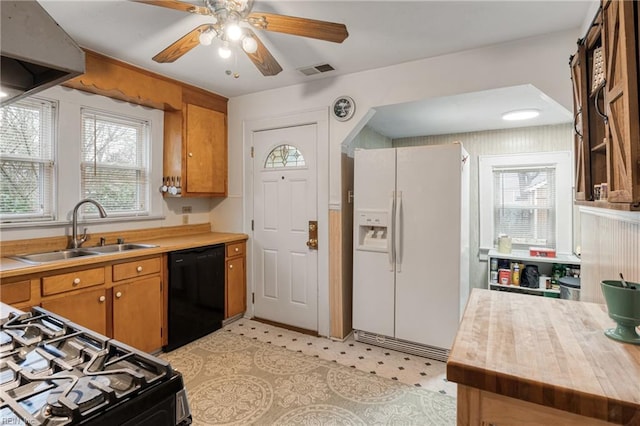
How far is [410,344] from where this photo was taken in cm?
287

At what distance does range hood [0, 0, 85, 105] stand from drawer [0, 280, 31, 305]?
4.13ft

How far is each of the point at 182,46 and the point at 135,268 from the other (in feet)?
5.51

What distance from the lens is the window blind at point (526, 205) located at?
3.96 metres

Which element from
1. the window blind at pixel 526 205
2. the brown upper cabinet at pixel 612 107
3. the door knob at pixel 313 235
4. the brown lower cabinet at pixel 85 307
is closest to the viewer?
the brown upper cabinet at pixel 612 107

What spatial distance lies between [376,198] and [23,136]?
283 cm

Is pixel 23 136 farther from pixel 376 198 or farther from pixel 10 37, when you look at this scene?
pixel 376 198

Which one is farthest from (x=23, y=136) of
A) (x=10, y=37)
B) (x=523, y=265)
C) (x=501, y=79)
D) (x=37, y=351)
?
(x=523, y=265)

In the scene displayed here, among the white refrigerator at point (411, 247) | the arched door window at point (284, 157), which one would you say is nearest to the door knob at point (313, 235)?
the white refrigerator at point (411, 247)

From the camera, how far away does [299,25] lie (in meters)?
1.76

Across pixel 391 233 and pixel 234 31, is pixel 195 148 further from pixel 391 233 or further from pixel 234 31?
pixel 391 233

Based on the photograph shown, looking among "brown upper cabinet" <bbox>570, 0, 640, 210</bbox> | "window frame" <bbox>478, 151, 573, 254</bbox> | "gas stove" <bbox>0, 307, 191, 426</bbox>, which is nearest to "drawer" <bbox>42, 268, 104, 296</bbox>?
"gas stove" <bbox>0, 307, 191, 426</bbox>

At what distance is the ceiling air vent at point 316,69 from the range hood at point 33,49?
2054 millimetres

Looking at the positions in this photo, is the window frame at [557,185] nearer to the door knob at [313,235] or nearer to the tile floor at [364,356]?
the tile floor at [364,356]

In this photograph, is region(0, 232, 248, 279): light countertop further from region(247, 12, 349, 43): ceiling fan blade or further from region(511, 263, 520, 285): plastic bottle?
region(511, 263, 520, 285): plastic bottle
